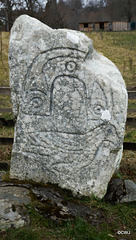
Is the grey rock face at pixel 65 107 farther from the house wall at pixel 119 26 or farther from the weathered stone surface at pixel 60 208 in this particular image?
the house wall at pixel 119 26

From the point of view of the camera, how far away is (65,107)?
354cm

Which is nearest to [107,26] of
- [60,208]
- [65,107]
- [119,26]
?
[119,26]

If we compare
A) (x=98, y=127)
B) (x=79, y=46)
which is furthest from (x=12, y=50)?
(x=98, y=127)

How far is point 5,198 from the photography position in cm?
332

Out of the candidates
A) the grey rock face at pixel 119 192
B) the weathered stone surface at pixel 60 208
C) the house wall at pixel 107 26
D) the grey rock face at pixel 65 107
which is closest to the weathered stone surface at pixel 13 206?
the weathered stone surface at pixel 60 208

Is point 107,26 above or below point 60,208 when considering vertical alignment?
above

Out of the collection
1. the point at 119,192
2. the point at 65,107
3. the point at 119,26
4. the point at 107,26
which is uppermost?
the point at 119,26

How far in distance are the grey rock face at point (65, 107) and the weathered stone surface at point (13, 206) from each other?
0.42 m

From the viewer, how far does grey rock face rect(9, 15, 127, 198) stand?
3.45 metres

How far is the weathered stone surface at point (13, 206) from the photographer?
10.0ft

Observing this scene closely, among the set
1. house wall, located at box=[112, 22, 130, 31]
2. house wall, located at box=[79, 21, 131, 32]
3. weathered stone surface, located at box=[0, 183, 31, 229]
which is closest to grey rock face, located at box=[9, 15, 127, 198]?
weathered stone surface, located at box=[0, 183, 31, 229]

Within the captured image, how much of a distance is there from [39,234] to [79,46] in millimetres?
2135

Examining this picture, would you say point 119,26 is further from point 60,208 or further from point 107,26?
point 60,208

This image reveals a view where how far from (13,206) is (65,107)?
1302 mm
